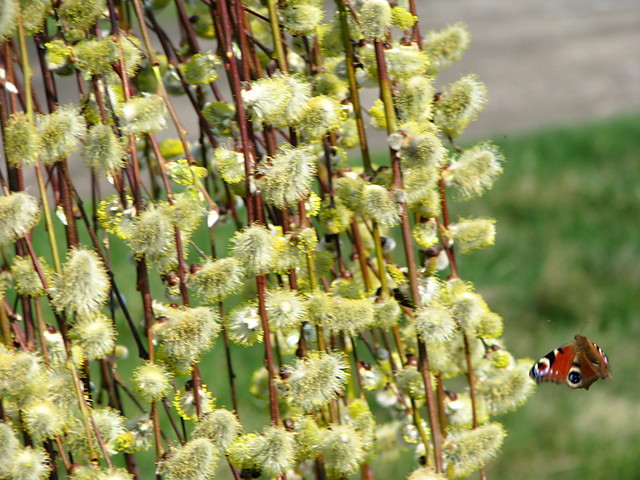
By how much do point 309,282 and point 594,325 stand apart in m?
1.71

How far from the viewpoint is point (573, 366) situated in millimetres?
910

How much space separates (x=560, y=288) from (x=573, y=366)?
1.49 metres

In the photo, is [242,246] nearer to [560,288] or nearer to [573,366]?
[573,366]

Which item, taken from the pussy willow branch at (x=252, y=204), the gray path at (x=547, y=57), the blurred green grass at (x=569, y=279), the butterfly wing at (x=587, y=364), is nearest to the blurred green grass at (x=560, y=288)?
the blurred green grass at (x=569, y=279)

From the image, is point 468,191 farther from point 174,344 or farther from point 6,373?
point 6,373

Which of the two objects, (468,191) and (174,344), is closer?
(174,344)

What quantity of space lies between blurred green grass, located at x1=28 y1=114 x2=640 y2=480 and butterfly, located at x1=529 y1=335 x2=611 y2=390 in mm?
595

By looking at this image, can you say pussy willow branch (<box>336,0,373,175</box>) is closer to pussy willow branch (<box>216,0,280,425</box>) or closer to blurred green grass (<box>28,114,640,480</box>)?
pussy willow branch (<box>216,0,280,425</box>)

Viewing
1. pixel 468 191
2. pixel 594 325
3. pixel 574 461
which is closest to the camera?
pixel 468 191

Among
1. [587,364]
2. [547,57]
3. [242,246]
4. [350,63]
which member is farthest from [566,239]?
[547,57]

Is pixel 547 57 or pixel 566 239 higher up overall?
pixel 547 57

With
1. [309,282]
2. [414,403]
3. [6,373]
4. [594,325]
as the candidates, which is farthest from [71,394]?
[594,325]

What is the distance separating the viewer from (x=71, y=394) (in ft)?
2.18

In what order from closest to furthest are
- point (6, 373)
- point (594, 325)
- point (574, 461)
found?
point (6, 373) < point (574, 461) < point (594, 325)
